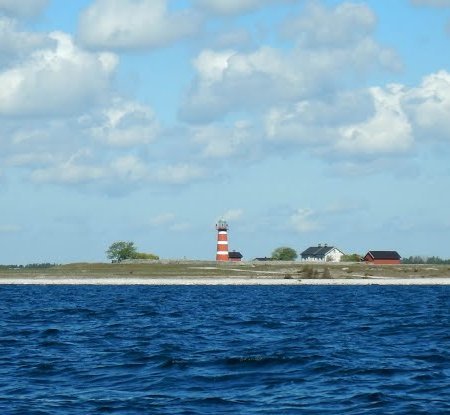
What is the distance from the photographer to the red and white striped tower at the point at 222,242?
17850 centimetres

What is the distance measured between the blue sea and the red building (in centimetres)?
13708

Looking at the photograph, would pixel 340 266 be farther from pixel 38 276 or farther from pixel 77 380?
pixel 77 380

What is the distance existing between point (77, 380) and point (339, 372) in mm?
8394

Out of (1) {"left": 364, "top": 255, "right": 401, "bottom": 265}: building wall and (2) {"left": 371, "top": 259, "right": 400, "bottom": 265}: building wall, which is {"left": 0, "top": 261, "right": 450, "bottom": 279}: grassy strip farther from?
(1) {"left": 364, "top": 255, "right": 401, "bottom": 265}: building wall

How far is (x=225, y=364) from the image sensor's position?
107 ft

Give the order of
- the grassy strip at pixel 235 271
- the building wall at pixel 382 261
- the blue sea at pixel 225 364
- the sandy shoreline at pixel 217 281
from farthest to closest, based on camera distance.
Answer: the building wall at pixel 382 261, the grassy strip at pixel 235 271, the sandy shoreline at pixel 217 281, the blue sea at pixel 225 364

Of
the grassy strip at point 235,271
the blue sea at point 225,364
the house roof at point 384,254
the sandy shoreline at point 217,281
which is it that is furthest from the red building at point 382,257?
the blue sea at point 225,364

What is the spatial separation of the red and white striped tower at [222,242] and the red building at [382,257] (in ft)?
107

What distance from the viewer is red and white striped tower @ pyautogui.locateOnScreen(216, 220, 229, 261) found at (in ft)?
586

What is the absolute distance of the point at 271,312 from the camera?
64.5 m

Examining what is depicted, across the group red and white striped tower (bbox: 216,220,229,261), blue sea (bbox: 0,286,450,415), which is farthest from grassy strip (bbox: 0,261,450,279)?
blue sea (bbox: 0,286,450,415)

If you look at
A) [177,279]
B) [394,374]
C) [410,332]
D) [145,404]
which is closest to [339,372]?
[394,374]

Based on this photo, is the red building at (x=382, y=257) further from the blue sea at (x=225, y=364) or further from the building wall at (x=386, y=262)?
the blue sea at (x=225, y=364)

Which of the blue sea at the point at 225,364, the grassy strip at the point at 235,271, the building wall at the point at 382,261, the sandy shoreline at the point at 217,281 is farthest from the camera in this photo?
the building wall at the point at 382,261
